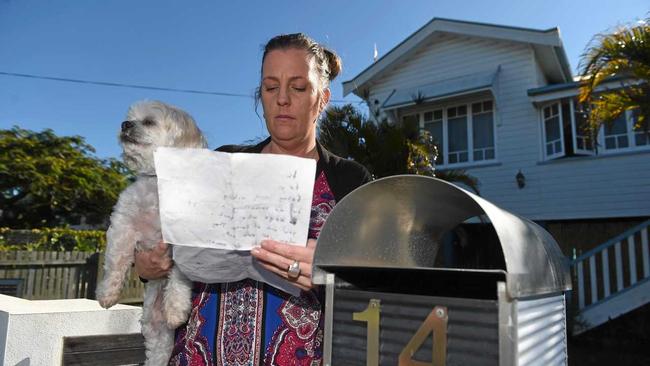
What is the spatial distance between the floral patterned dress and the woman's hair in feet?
3.02

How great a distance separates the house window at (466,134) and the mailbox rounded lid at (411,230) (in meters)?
13.2

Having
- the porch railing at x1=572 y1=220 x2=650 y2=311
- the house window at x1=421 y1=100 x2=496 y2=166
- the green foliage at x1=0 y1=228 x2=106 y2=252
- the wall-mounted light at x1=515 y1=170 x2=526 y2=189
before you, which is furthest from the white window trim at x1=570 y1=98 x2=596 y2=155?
the green foliage at x1=0 y1=228 x2=106 y2=252

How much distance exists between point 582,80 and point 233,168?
29.9 ft

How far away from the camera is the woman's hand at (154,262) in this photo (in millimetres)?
2086

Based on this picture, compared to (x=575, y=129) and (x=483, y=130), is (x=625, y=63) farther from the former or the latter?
(x=483, y=130)

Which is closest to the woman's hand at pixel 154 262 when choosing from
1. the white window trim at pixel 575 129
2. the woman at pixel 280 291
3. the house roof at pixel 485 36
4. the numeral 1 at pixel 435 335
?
the woman at pixel 280 291

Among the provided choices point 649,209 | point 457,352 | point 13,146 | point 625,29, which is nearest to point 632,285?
point 649,209

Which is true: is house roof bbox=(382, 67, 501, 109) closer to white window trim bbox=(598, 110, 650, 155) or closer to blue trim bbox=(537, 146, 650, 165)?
blue trim bbox=(537, 146, 650, 165)

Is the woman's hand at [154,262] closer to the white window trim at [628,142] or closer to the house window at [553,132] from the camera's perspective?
the white window trim at [628,142]

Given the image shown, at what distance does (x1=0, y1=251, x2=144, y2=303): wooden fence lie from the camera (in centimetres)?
1002

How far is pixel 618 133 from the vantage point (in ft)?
42.8

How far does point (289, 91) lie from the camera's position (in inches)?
81.1

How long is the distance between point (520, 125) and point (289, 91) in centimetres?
1334

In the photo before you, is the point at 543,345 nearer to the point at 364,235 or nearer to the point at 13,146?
the point at 364,235
